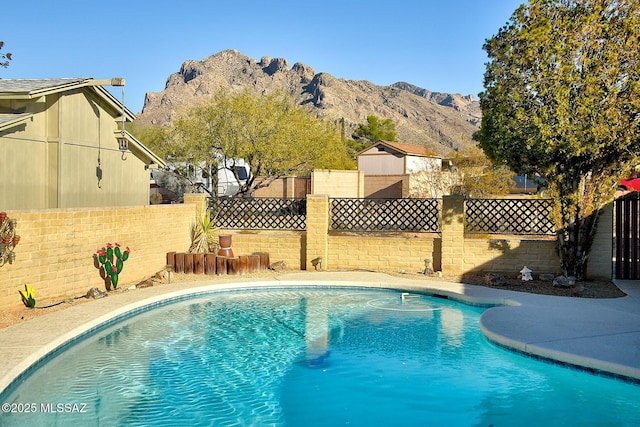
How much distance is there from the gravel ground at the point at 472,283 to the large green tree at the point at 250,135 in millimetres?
10192

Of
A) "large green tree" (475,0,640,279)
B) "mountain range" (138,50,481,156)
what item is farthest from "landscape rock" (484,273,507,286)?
"mountain range" (138,50,481,156)

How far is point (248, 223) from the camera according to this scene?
16.1 meters

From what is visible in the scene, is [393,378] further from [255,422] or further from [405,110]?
[405,110]

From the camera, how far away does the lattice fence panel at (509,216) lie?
13.7 m

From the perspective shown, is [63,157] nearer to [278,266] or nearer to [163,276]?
[163,276]

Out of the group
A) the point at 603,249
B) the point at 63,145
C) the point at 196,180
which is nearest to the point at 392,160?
the point at 196,180

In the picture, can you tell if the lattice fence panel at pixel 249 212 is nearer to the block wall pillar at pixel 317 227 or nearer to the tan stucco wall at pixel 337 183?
the block wall pillar at pixel 317 227

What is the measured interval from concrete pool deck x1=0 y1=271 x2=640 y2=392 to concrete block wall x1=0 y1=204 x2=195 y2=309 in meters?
0.79

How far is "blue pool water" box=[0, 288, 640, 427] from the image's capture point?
6.01 metres

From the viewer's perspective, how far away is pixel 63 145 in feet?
43.4

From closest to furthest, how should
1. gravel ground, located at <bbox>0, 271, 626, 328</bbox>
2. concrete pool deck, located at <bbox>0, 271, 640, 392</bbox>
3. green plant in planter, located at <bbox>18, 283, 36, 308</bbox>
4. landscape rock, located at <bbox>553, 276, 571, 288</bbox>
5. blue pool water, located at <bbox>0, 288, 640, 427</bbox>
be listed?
blue pool water, located at <bbox>0, 288, 640, 427</bbox>
concrete pool deck, located at <bbox>0, 271, 640, 392</bbox>
gravel ground, located at <bbox>0, 271, 626, 328</bbox>
green plant in planter, located at <bbox>18, 283, 36, 308</bbox>
landscape rock, located at <bbox>553, 276, 571, 288</bbox>

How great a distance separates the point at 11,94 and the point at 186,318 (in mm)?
6316

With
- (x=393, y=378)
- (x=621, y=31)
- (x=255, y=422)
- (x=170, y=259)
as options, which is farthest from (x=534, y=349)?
(x=170, y=259)

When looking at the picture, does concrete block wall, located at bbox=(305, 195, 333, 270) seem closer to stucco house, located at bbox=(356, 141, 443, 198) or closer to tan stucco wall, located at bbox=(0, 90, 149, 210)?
tan stucco wall, located at bbox=(0, 90, 149, 210)
